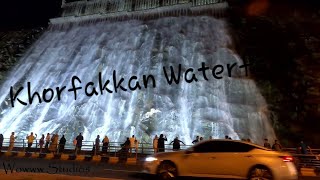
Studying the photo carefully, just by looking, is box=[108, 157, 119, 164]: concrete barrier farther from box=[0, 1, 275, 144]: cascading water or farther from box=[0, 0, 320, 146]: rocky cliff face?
box=[0, 0, 320, 146]: rocky cliff face

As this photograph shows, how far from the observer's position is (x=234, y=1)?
3747cm

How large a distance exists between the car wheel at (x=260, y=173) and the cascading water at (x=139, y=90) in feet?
50.1

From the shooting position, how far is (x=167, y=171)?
1232 cm

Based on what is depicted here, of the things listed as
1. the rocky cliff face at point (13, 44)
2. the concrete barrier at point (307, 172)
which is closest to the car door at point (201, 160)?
the concrete barrier at point (307, 172)

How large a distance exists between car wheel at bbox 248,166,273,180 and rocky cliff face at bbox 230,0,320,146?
1689 cm

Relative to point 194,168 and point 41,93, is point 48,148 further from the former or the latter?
point 194,168

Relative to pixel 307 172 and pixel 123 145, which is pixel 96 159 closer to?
pixel 123 145

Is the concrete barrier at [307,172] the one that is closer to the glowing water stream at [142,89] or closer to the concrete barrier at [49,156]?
the glowing water stream at [142,89]

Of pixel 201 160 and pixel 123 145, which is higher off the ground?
pixel 123 145

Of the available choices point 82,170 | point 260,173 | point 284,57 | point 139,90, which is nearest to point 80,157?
point 82,170

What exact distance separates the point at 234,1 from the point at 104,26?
47.4 ft

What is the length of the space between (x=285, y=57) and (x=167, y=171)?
2317 centimetres

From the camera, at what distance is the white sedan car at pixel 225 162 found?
10.8 meters

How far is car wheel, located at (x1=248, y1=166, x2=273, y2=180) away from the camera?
10.8m
